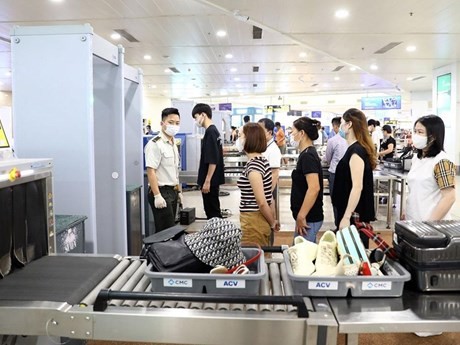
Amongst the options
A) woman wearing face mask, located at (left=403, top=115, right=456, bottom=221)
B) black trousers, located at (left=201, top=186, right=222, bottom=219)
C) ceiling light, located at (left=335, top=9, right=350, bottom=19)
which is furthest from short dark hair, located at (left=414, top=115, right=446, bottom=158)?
ceiling light, located at (left=335, top=9, right=350, bottom=19)

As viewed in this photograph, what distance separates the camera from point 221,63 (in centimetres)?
1345

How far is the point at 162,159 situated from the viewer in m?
3.88

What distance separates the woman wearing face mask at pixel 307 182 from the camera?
2926 millimetres

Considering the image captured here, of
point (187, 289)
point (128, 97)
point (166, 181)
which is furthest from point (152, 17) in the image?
point (187, 289)

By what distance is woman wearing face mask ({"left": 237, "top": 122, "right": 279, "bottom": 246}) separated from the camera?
9.25 ft

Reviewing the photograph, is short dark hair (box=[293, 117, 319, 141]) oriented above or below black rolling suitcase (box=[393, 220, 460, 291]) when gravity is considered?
above

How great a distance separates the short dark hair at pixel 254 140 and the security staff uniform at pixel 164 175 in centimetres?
118

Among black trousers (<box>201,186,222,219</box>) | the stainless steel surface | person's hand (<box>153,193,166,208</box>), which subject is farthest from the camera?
black trousers (<box>201,186,222,219</box>)

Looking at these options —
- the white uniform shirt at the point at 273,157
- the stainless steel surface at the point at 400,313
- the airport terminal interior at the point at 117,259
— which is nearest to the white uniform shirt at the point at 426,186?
the airport terminal interior at the point at 117,259

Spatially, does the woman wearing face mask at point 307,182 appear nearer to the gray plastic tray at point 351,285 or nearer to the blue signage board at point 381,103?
the gray plastic tray at point 351,285

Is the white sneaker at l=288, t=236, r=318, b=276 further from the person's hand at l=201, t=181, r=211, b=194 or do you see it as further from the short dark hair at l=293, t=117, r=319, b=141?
the person's hand at l=201, t=181, r=211, b=194

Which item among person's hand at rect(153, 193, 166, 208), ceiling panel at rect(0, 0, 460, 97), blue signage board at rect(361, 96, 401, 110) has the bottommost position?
person's hand at rect(153, 193, 166, 208)

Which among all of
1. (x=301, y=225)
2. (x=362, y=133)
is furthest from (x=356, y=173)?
(x=301, y=225)

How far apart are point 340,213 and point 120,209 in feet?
5.48
